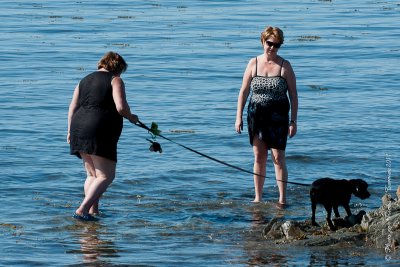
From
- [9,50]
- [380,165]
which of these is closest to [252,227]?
[380,165]

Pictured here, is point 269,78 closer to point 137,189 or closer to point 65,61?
point 137,189

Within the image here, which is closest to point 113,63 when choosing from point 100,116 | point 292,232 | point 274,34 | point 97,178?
point 100,116

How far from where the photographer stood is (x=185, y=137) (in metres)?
14.8

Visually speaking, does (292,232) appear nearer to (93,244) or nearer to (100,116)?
(93,244)

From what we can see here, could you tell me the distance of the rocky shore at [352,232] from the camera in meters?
9.27

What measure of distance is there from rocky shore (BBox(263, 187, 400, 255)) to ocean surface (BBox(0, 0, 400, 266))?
0.47ft

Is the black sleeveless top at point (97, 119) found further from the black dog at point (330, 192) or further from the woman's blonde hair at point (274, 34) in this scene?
the black dog at point (330, 192)

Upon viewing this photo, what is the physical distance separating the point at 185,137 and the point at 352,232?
545 centimetres

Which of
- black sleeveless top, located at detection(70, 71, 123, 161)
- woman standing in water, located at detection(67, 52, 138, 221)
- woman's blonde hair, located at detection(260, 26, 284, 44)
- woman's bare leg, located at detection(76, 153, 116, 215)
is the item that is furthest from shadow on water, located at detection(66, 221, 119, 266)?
woman's blonde hair, located at detection(260, 26, 284, 44)

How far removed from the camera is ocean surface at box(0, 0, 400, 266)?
31.9 ft

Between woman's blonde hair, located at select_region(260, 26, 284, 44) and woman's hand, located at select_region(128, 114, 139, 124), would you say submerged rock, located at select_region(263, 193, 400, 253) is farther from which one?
woman's blonde hair, located at select_region(260, 26, 284, 44)

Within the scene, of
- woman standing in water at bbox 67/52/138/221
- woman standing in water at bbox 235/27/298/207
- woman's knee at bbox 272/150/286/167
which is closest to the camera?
woman standing in water at bbox 67/52/138/221

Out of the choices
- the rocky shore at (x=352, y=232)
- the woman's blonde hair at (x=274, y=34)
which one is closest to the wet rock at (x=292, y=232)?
the rocky shore at (x=352, y=232)

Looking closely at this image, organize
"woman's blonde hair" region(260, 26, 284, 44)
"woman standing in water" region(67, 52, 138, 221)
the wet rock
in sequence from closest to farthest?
the wet rock → "woman standing in water" region(67, 52, 138, 221) → "woman's blonde hair" region(260, 26, 284, 44)
